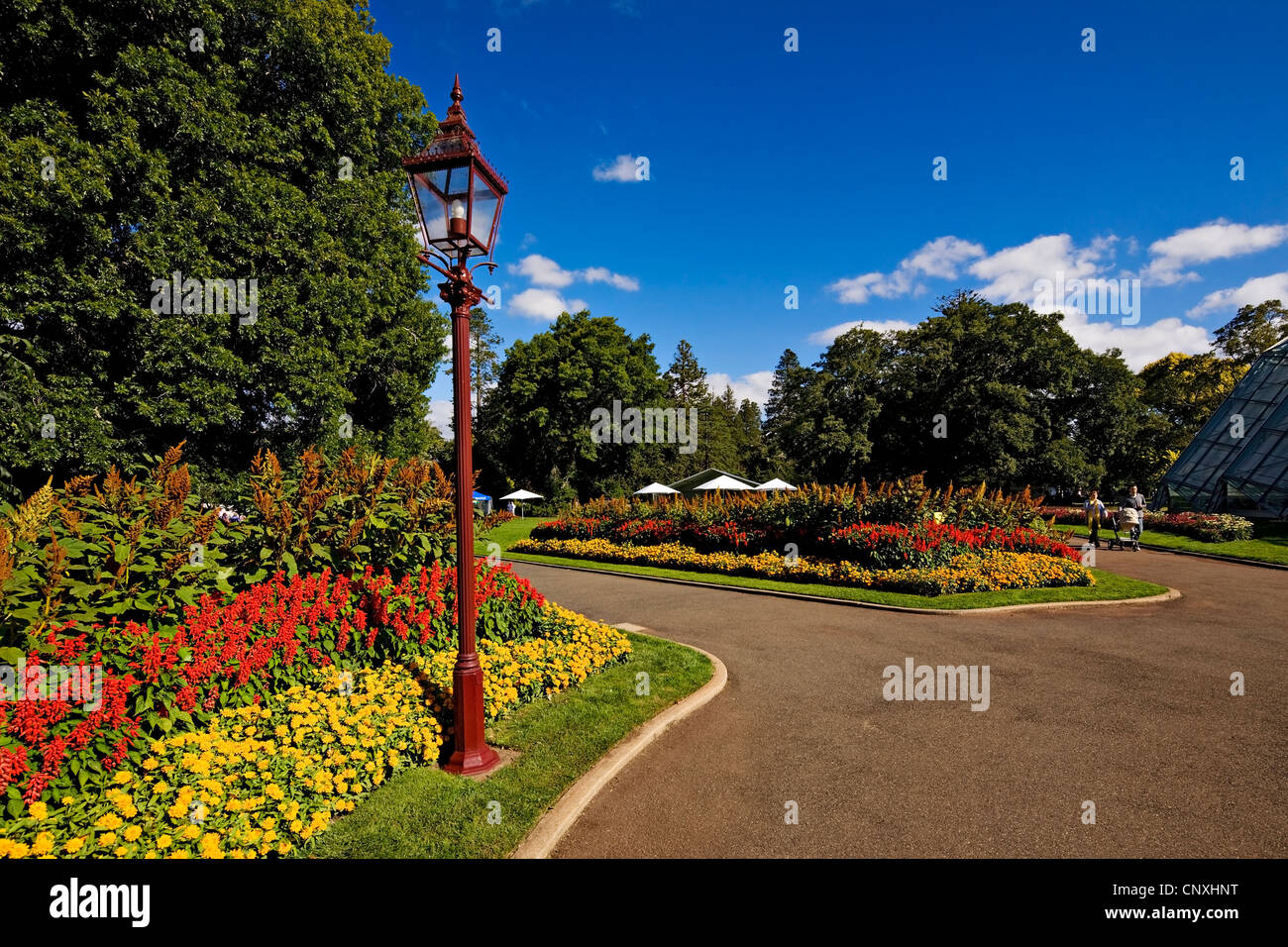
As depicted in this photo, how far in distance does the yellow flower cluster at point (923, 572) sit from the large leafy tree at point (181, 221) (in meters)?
11.6

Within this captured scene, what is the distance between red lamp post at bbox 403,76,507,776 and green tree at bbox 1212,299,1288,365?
67.4 meters

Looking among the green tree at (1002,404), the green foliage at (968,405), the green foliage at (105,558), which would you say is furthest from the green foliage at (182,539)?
the green foliage at (968,405)

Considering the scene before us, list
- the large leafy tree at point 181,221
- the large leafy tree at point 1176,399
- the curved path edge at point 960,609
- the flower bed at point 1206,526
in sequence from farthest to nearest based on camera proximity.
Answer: the large leafy tree at point 1176,399, the flower bed at point 1206,526, the large leafy tree at point 181,221, the curved path edge at point 960,609

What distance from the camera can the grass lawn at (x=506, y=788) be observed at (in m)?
3.78

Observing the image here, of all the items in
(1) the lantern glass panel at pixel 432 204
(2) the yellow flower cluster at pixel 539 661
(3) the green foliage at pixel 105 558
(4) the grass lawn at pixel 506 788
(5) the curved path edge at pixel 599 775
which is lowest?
(5) the curved path edge at pixel 599 775

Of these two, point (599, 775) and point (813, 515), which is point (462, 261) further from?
point (813, 515)

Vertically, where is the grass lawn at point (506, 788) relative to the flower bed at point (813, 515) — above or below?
below

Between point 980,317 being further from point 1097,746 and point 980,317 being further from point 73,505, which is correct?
point 73,505

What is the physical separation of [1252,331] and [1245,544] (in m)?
47.1

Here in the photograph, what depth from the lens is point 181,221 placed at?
1252 centimetres

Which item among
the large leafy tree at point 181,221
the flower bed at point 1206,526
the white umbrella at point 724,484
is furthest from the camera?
the white umbrella at point 724,484

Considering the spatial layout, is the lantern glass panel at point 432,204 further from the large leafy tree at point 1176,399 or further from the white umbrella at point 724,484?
the large leafy tree at point 1176,399

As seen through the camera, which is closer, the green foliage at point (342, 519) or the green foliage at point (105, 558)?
the green foliage at point (105, 558)

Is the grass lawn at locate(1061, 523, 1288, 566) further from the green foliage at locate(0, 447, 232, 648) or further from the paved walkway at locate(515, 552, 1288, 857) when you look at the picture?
the green foliage at locate(0, 447, 232, 648)
